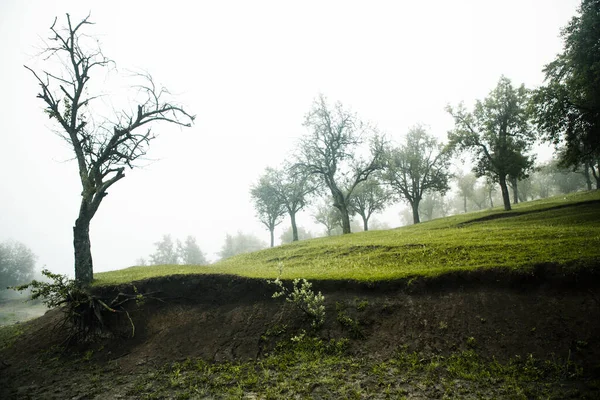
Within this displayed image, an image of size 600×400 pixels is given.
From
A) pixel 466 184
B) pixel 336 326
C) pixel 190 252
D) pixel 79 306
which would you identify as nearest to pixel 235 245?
pixel 190 252

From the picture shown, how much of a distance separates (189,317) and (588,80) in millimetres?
29470

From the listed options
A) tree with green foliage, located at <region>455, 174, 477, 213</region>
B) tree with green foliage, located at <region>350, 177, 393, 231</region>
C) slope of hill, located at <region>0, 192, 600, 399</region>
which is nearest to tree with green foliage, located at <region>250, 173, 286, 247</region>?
tree with green foliage, located at <region>350, 177, 393, 231</region>

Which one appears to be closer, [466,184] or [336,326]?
[336,326]

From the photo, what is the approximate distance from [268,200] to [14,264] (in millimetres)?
63683

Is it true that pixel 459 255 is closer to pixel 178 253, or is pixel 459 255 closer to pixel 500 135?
pixel 500 135

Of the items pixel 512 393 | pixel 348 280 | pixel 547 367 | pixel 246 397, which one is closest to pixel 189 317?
pixel 246 397

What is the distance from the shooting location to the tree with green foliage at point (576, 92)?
18.3 meters

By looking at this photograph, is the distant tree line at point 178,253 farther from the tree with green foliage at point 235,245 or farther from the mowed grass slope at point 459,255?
the mowed grass slope at point 459,255

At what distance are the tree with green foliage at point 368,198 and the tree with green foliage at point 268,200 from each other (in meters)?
16.5

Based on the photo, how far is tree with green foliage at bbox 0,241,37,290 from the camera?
5891cm

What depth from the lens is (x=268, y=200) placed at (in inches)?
1970

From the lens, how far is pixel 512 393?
5875 millimetres

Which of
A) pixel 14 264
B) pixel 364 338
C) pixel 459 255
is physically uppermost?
pixel 14 264

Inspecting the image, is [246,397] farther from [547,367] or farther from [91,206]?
[91,206]
